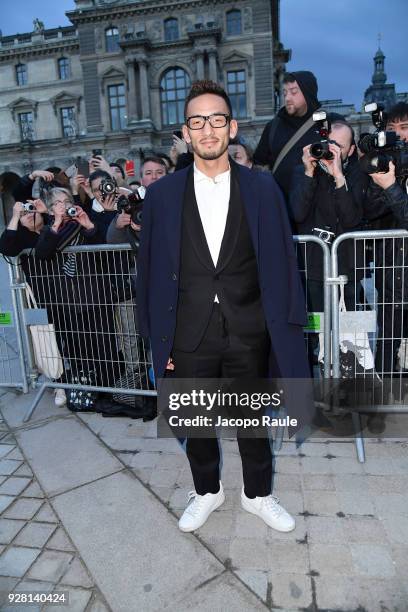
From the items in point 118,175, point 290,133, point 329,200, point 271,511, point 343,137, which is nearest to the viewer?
point 271,511

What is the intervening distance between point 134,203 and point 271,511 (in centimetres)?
240

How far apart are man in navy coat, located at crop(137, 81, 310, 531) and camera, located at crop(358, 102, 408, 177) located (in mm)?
924

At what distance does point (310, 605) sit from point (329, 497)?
87cm

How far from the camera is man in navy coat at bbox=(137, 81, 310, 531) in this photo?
→ 2.34 m

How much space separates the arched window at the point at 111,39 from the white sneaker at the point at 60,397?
43247mm

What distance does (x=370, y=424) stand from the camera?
12.1ft

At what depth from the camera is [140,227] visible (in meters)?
3.07

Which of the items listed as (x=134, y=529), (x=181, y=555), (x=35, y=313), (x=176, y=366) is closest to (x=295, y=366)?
(x=176, y=366)

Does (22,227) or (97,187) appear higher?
(97,187)

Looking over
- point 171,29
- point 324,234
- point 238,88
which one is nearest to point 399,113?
point 324,234

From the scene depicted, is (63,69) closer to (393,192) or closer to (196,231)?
(393,192)

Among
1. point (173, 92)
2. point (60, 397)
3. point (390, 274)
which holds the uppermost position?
point (173, 92)

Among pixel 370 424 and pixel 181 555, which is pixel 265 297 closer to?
pixel 181 555

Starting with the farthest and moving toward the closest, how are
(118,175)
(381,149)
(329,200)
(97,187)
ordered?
(118,175)
(97,187)
(329,200)
(381,149)
